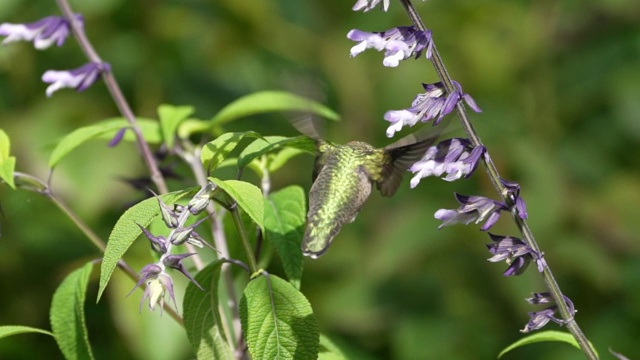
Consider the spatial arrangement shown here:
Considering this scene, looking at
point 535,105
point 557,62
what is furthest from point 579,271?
point 557,62

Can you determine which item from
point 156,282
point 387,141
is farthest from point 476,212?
→ point 387,141

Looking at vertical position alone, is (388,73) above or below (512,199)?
below

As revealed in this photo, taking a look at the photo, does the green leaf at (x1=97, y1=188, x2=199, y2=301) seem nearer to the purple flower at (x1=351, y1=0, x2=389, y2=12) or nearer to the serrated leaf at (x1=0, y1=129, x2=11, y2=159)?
the purple flower at (x1=351, y1=0, x2=389, y2=12)

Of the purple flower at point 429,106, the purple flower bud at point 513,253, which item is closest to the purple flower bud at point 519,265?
the purple flower bud at point 513,253

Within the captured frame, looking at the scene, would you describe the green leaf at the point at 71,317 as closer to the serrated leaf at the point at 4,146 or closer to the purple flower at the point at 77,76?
the serrated leaf at the point at 4,146

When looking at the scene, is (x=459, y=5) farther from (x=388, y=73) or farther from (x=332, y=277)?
(x=332, y=277)
